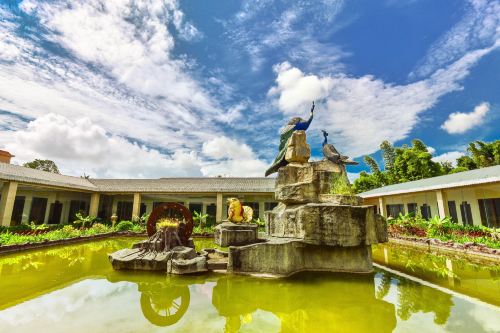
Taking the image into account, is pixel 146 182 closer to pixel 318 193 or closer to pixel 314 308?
pixel 318 193

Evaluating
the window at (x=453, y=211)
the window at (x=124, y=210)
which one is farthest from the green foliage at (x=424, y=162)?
the window at (x=124, y=210)

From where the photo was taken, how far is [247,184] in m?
22.5

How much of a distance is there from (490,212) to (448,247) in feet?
16.8

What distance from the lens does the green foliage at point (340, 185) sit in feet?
23.9

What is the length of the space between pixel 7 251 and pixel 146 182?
1402 cm

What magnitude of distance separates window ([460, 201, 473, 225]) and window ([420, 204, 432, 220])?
2369 millimetres

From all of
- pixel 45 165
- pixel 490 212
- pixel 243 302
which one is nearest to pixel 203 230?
pixel 243 302

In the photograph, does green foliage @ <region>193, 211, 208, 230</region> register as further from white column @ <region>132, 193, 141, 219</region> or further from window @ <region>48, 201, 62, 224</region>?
window @ <region>48, 201, 62, 224</region>

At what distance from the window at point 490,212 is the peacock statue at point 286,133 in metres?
12.4

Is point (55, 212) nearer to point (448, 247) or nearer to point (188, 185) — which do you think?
point (188, 185)

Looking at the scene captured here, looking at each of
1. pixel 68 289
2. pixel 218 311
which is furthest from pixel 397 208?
pixel 68 289

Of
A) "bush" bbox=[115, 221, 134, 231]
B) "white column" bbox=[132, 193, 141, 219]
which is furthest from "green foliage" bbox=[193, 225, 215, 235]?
"white column" bbox=[132, 193, 141, 219]

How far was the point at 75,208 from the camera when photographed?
2195 cm

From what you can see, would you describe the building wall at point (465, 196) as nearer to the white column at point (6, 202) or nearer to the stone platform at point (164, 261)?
the stone platform at point (164, 261)
